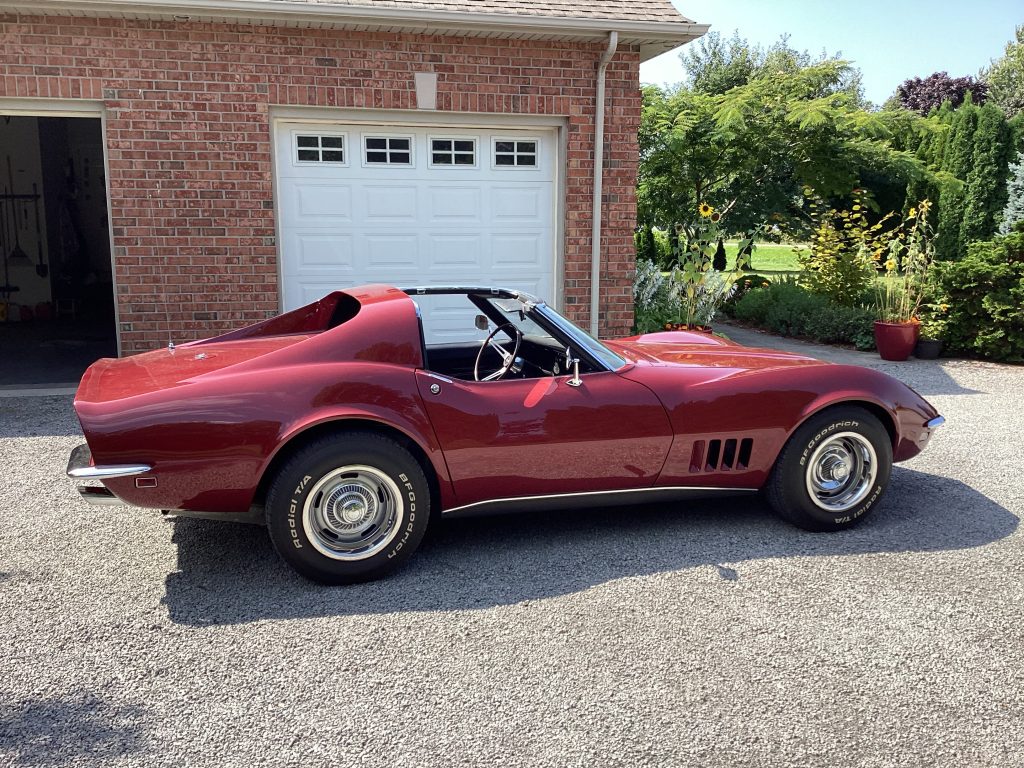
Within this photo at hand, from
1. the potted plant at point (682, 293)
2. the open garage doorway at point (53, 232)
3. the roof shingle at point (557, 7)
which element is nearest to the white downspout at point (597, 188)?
the roof shingle at point (557, 7)

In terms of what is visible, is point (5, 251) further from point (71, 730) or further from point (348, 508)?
point (71, 730)

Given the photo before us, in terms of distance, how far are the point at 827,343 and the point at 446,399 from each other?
8.97 meters

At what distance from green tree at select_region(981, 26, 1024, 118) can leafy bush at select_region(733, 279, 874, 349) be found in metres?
38.1

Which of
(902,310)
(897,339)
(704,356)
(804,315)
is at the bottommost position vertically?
(897,339)

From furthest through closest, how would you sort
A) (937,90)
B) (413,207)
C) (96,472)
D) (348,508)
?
(937,90) < (413,207) < (348,508) < (96,472)

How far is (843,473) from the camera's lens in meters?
4.50

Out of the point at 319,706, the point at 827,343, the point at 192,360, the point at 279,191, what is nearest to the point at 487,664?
the point at 319,706

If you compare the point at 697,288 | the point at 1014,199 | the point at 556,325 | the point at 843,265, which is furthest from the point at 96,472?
the point at 1014,199

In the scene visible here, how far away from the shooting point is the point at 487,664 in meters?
3.19

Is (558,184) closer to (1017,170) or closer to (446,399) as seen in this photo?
(446,399)

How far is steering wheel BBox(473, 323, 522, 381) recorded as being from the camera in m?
4.24

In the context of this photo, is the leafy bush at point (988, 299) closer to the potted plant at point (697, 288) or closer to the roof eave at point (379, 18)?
the potted plant at point (697, 288)

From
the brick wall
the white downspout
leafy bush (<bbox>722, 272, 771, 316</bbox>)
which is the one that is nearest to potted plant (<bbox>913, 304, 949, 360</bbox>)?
the white downspout

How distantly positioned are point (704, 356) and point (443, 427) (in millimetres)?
1673
